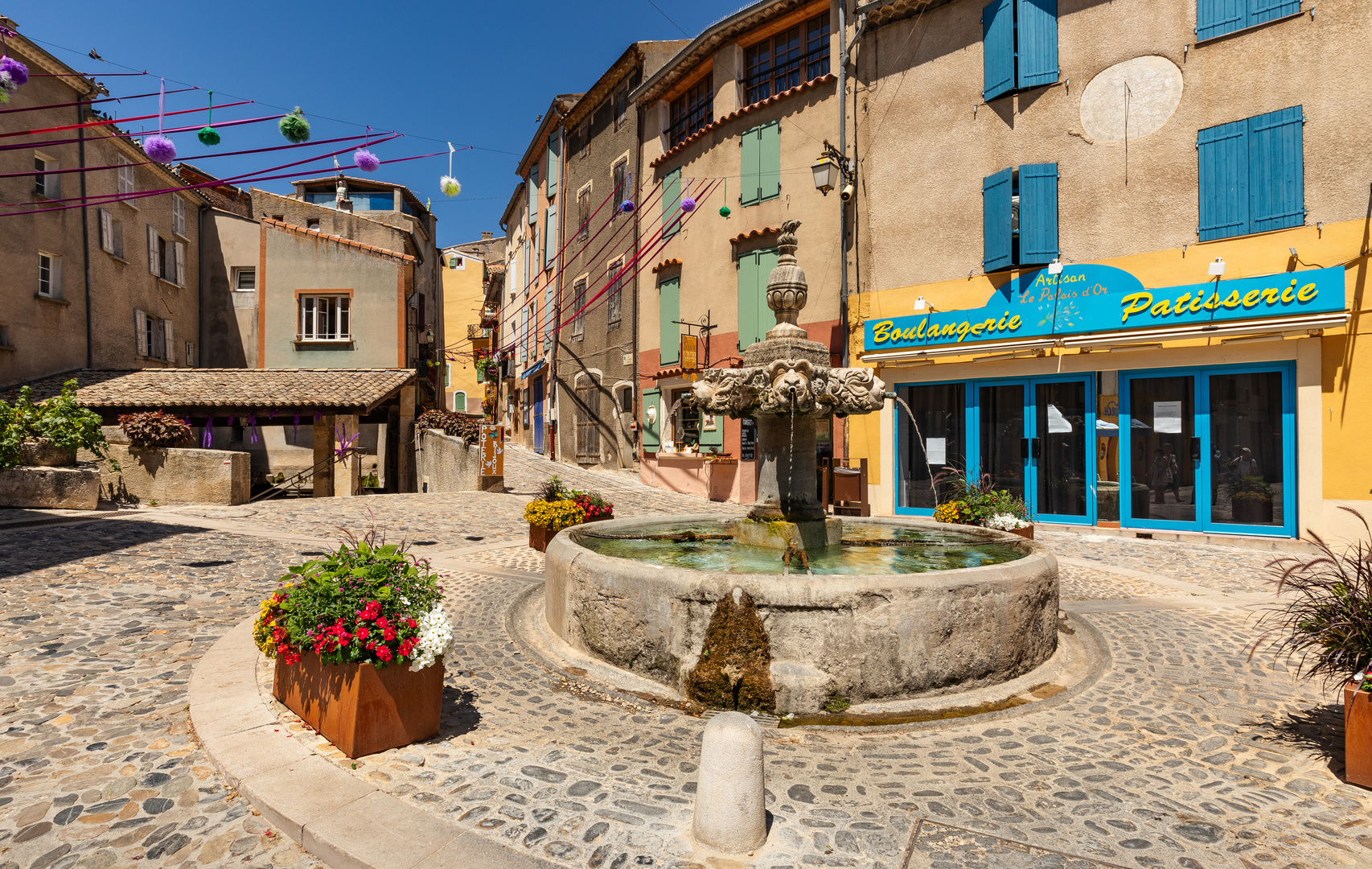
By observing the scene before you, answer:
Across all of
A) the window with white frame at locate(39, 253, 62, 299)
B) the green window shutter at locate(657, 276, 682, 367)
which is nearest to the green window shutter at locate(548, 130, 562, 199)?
the green window shutter at locate(657, 276, 682, 367)

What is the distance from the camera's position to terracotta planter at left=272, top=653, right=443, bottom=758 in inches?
140

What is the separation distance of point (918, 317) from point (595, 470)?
496 inches

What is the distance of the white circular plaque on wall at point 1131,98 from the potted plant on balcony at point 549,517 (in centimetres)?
1134

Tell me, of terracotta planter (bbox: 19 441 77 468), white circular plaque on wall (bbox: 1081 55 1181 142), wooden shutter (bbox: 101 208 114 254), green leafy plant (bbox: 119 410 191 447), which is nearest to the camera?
white circular plaque on wall (bbox: 1081 55 1181 142)

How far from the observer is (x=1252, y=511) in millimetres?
11344

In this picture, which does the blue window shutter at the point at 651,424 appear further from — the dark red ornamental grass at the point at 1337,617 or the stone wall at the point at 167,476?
the dark red ornamental grass at the point at 1337,617

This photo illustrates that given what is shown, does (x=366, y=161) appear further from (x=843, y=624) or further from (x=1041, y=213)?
(x=1041, y=213)

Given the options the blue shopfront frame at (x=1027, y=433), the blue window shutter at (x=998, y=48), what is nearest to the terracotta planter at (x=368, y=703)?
the blue shopfront frame at (x=1027, y=433)

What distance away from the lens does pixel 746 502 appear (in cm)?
1670

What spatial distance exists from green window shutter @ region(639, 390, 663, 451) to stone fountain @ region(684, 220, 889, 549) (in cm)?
1296

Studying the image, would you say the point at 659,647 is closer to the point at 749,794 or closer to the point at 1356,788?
the point at 749,794

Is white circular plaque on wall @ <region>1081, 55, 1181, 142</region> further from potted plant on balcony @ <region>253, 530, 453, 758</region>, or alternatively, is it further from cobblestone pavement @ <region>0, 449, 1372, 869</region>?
potted plant on balcony @ <region>253, 530, 453, 758</region>

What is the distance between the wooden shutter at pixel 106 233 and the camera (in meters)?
18.0

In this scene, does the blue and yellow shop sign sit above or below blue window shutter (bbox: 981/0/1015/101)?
below
